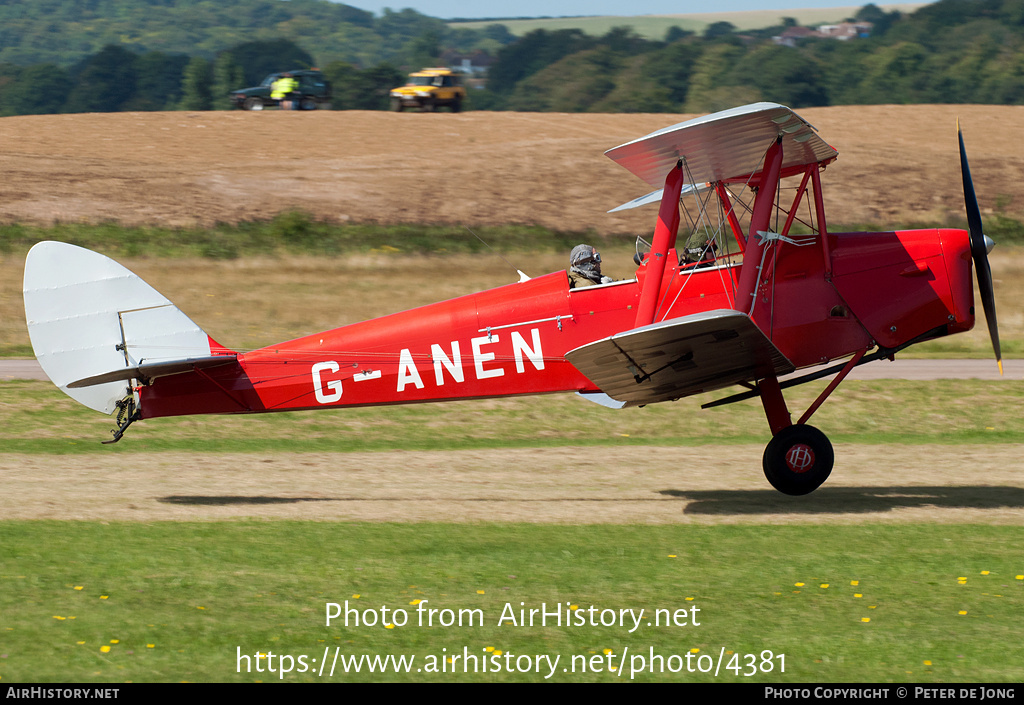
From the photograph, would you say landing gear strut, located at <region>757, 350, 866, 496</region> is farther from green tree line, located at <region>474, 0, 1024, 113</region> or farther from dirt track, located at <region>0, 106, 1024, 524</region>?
green tree line, located at <region>474, 0, 1024, 113</region>

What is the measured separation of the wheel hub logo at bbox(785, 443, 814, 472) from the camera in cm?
1033

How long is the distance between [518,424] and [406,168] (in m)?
24.1

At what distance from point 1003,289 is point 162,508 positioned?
2293cm

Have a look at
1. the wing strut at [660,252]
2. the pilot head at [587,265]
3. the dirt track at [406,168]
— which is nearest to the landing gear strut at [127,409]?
the pilot head at [587,265]

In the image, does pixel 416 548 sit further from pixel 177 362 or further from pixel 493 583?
pixel 177 362

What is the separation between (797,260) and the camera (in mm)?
10453

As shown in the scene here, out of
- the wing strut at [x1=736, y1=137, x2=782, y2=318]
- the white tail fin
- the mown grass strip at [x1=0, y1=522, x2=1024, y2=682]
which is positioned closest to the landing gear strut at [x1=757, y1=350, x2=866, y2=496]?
the mown grass strip at [x1=0, y1=522, x2=1024, y2=682]

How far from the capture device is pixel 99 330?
10438 millimetres

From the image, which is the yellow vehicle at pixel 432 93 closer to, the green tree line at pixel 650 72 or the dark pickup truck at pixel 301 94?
the dark pickup truck at pixel 301 94

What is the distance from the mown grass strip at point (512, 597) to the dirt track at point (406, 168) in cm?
2313

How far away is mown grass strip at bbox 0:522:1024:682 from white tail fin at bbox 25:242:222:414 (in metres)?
1.59
